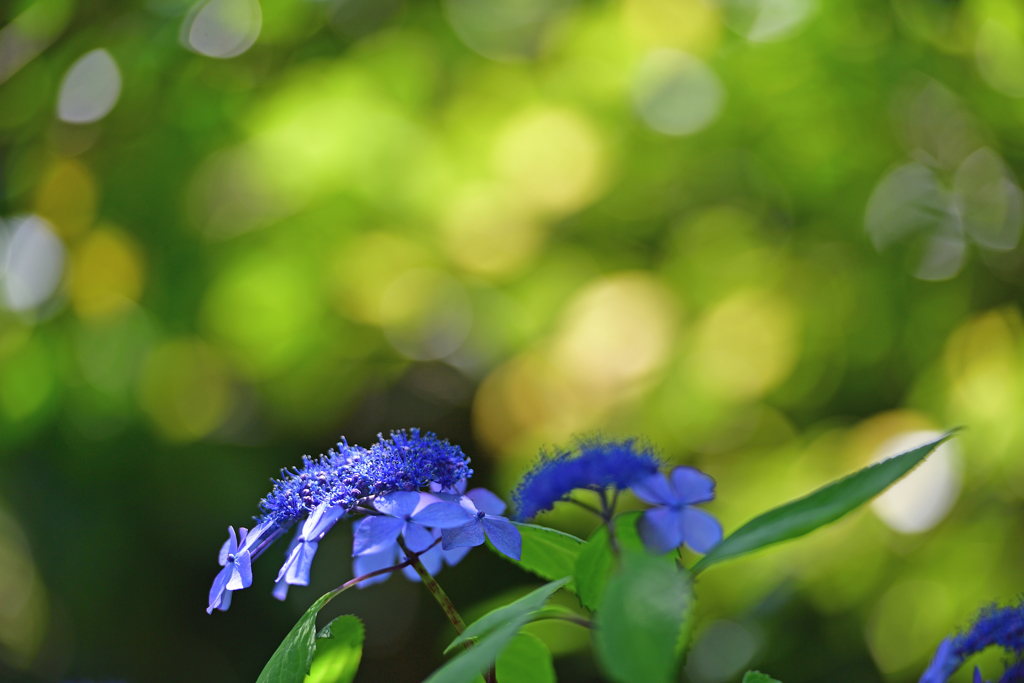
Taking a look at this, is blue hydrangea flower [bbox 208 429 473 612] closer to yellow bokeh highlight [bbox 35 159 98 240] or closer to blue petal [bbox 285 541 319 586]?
blue petal [bbox 285 541 319 586]

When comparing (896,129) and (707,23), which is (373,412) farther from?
(896,129)

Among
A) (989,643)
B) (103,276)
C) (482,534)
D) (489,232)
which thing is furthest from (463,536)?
(103,276)

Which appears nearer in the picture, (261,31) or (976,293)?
(976,293)

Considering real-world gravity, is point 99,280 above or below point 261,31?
below

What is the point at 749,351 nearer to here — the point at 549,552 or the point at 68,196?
the point at 549,552

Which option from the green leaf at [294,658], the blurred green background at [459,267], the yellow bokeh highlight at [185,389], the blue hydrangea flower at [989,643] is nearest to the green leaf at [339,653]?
the green leaf at [294,658]

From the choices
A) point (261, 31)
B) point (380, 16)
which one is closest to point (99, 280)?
point (261, 31)

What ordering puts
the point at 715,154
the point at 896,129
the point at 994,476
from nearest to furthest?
the point at 994,476 < the point at 896,129 < the point at 715,154

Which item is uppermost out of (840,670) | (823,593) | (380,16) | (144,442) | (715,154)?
(380,16)

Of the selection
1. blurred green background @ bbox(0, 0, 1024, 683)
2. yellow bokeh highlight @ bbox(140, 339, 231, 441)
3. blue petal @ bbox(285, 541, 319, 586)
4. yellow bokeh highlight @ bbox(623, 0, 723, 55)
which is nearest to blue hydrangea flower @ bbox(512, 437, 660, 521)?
blue petal @ bbox(285, 541, 319, 586)
